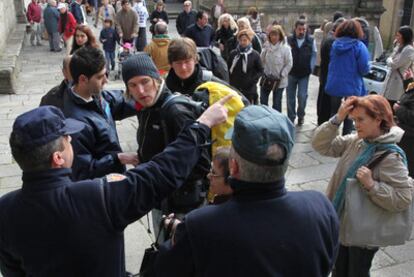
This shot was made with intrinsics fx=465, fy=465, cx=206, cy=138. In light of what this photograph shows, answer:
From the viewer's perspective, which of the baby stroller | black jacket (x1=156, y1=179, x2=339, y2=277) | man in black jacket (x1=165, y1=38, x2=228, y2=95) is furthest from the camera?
the baby stroller

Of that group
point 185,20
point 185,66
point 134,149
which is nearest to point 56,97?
point 185,66

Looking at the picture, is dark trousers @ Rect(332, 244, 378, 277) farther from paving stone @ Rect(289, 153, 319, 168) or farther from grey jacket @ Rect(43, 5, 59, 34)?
grey jacket @ Rect(43, 5, 59, 34)

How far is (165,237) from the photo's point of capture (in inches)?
91.6

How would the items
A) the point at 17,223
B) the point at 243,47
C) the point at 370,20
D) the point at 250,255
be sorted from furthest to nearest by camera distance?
the point at 370,20
the point at 243,47
the point at 17,223
the point at 250,255

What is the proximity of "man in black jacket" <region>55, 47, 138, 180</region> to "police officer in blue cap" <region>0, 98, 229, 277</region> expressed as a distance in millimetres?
934

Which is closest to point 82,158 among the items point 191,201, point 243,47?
point 191,201

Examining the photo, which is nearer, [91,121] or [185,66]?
[91,121]

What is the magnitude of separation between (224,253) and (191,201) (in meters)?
1.32

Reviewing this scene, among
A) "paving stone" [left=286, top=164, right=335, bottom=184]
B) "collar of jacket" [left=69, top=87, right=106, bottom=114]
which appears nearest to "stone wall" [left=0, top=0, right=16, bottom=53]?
"paving stone" [left=286, top=164, right=335, bottom=184]

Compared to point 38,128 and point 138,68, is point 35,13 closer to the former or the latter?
point 138,68

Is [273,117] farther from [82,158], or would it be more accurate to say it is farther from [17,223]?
[82,158]

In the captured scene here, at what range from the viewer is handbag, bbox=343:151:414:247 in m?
2.99

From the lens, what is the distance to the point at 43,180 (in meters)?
1.89

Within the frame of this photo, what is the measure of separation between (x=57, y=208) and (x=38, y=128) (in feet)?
1.10
